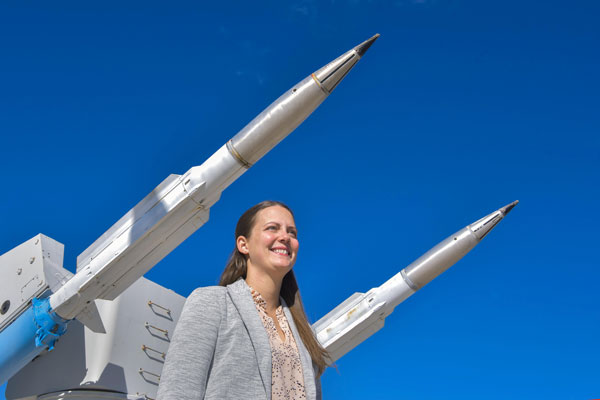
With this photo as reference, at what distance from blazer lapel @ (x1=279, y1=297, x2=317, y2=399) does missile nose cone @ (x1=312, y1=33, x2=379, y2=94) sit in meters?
7.05

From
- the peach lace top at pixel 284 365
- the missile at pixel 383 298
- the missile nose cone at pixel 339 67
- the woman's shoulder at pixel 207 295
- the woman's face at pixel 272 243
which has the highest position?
the missile nose cone at pixel 339 67

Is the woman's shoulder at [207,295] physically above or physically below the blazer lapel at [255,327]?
above

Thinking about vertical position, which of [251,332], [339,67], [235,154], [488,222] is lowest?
[251,332]

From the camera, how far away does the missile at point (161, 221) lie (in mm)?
9234

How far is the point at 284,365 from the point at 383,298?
12.0 metres

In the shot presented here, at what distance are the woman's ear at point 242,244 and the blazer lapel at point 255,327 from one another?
292mm

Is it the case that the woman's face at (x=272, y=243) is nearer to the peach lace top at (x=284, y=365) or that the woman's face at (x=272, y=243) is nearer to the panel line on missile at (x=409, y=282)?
the peach lace top at (x=284, y=365)

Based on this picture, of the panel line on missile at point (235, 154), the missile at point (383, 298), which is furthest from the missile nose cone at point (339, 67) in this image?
the missile at point (383, 298)

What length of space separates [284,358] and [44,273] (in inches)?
395

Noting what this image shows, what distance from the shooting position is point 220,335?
217 cm

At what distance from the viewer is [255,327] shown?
223 centimetres

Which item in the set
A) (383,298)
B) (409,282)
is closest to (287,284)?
(383,298)

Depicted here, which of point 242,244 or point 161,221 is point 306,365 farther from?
point 161,221

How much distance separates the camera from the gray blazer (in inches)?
79.6
